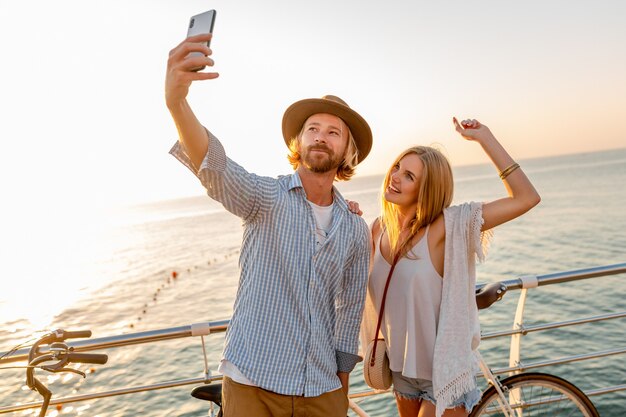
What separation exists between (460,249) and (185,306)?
24272mm

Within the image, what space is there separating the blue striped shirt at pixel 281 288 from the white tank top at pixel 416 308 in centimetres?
45

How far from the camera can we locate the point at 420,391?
2631mm

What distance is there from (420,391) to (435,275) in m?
0.64

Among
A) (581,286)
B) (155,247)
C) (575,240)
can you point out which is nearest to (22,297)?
(155,247)

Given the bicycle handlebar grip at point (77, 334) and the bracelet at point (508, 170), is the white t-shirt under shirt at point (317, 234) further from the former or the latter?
the bracelet at point (508, 170)

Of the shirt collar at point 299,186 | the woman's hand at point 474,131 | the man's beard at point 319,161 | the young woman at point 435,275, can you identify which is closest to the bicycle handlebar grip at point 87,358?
the shirt collar at point 299,186

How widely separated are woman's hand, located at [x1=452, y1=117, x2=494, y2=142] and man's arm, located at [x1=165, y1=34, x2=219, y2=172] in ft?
4.72

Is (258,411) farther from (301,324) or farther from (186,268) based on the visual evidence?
(186,268)

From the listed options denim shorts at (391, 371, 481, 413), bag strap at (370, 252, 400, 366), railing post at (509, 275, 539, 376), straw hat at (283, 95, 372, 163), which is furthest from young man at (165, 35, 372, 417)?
railing post at (509, 275, 539, 376)

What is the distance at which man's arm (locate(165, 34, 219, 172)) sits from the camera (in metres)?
1.69

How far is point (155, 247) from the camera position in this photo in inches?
2297

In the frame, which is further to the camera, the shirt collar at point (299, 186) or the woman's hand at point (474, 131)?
the woman's hand at point (474, 131)

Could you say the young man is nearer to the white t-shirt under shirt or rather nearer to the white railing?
the white t-shirt under shirt

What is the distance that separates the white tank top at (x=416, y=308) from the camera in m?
2.53
